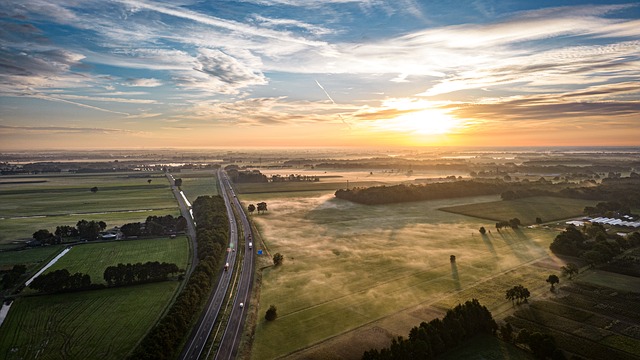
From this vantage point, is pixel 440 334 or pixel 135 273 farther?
pixel 135 273

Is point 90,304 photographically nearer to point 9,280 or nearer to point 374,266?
point 9,280

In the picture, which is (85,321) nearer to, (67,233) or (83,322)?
(83,322)

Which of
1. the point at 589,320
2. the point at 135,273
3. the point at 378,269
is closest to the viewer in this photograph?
the point at 589,320

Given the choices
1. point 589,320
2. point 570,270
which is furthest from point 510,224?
point 589,320

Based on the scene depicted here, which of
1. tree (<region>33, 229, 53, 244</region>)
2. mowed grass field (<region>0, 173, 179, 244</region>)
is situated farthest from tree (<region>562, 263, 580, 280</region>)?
tree (<region>33, 229, 53, 244</region>)

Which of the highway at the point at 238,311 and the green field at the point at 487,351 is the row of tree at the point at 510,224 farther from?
the highway at the point at 238,311

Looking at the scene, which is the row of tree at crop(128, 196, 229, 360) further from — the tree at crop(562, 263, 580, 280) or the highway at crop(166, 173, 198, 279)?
the tree at crop(562, 263, 580, 280)
